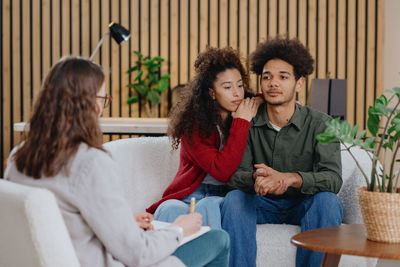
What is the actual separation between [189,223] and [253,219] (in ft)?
2.67

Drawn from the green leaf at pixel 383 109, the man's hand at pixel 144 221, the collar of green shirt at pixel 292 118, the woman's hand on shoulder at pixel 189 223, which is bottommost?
the man's hand at pixel 144 221

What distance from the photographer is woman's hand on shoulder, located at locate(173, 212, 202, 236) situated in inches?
58.6

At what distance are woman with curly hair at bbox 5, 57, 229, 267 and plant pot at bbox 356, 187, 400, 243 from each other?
69 cm

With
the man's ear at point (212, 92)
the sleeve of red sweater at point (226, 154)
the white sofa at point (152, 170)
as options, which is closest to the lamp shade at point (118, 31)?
the white sofa at point (152, 170)

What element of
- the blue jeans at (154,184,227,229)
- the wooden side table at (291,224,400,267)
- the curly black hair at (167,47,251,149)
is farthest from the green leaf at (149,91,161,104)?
the wooden side table at (291,224,400,267)

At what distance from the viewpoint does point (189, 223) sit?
150 centimetres

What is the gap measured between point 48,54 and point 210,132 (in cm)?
420

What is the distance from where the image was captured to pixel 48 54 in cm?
616

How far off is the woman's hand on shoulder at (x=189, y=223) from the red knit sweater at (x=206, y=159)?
881mm

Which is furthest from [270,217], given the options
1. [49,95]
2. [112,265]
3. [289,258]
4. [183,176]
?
[49,95]

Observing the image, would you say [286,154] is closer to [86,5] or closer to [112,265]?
[112,265]

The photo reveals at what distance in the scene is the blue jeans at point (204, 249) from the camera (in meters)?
1.57

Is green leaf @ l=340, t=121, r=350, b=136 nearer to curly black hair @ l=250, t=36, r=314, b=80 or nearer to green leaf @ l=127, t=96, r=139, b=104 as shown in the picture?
curly black hair @ l=250, t=36, r=314, b=80

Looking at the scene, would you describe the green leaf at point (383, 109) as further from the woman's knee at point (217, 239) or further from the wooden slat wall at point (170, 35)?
the wooden slat wall at point (170, 35)
